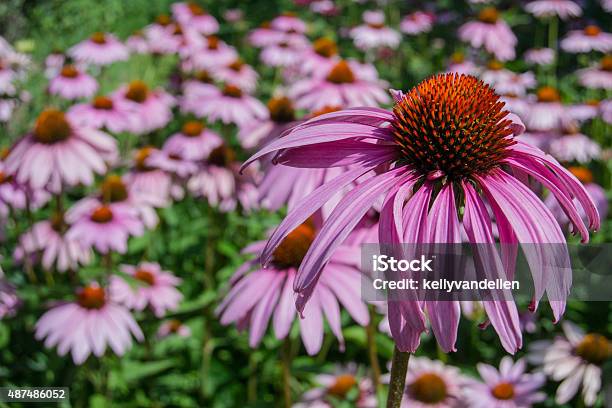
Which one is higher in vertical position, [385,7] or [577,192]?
[385,7]

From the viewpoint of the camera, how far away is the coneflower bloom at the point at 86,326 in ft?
4.42

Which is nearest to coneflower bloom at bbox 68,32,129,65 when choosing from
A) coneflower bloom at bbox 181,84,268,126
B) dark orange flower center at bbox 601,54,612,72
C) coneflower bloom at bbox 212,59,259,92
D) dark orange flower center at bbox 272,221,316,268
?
coneflower bloom at bbox 212,59,259,92

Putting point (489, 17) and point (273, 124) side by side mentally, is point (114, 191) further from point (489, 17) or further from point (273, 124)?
point (489, 17)

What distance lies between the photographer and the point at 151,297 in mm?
1670

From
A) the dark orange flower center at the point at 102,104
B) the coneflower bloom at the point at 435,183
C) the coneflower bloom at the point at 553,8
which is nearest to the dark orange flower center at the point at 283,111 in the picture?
the dark orange flower center at the point at 102,104

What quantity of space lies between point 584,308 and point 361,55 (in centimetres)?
312

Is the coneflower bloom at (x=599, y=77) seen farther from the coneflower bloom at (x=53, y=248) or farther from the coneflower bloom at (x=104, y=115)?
the coneflower bloom at (x=53, y=248)

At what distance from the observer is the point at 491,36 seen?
10.6ft

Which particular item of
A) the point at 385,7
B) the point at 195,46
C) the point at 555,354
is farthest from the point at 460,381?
the point at 385,7

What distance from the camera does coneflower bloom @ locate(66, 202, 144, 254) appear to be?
1.59 meters

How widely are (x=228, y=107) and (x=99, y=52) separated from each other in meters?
0.87

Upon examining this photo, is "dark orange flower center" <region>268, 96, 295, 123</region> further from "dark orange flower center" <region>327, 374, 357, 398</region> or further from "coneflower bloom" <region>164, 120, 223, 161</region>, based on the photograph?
"dark orange flower center" <region>327, 374, 357, 398</region>

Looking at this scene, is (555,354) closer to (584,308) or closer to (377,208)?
(584,308)

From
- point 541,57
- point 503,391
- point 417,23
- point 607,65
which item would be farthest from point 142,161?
point 417,23
